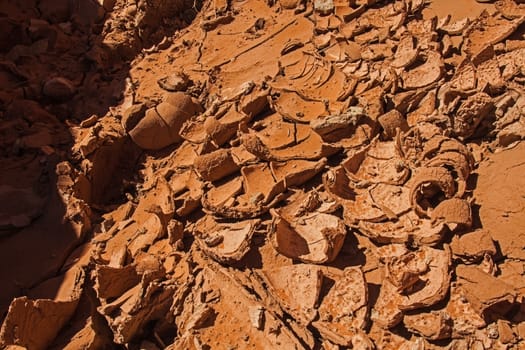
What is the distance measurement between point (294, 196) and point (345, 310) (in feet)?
2.97

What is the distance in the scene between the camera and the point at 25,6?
21.3 ft

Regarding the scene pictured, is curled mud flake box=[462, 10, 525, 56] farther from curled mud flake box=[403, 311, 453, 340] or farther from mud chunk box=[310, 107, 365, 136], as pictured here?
curled mud flake box=[403, 311, 453, 340]

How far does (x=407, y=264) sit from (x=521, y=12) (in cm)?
245

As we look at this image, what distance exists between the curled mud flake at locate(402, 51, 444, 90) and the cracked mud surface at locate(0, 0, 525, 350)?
0.04 ft

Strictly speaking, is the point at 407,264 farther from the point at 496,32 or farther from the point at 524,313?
the point at 496,32

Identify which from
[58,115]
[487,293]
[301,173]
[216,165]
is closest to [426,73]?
[301,173]

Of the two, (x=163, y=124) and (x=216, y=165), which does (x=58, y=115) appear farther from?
(x=216, y=165)

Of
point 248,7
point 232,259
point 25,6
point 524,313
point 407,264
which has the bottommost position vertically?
point 524,313

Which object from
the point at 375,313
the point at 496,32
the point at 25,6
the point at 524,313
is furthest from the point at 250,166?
the point at 25,6

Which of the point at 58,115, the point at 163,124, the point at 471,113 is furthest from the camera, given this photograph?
the point at 58,115

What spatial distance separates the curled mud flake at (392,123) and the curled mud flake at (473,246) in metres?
0.94

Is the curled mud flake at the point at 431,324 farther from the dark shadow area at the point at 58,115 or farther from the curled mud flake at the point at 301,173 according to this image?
the dark shadow area at the point at 58,115

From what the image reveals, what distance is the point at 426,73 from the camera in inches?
132

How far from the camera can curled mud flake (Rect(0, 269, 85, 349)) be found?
A: 253 cm
